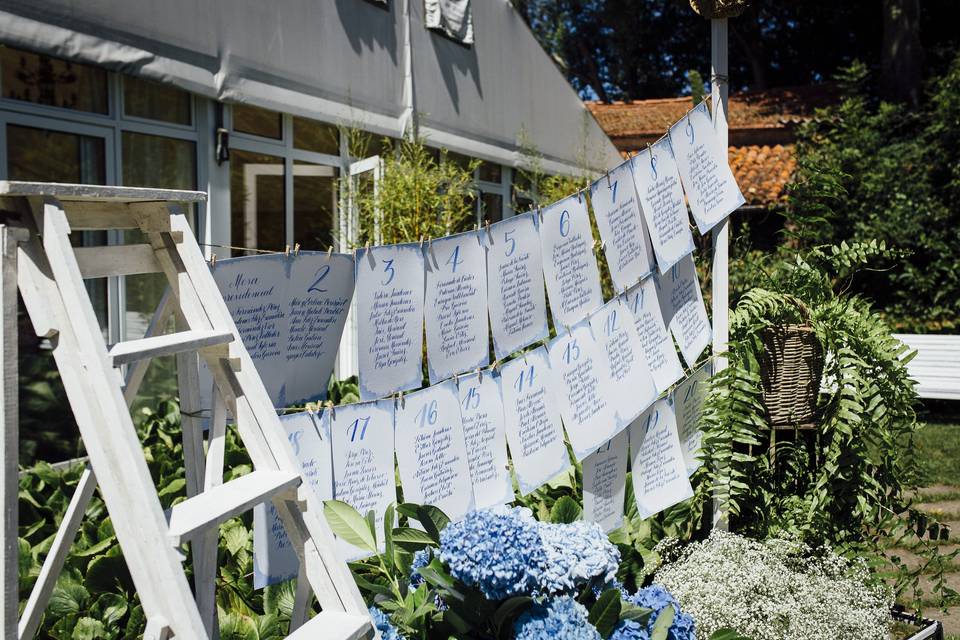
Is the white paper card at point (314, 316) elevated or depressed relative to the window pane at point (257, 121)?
depressed

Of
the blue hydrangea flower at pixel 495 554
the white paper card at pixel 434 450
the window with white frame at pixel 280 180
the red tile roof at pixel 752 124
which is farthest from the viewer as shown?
the red tile roof at pixel 752 124

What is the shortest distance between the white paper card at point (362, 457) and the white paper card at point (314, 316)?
0.45ft

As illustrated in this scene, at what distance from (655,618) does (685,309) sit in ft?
4.44

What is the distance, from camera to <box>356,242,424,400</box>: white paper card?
2.21 meters

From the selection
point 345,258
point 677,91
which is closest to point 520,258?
point 345,258

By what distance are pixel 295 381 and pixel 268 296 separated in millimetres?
238

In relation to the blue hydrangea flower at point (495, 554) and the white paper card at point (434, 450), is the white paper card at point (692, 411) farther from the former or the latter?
the blue hydrangea flower at point (495, 554)

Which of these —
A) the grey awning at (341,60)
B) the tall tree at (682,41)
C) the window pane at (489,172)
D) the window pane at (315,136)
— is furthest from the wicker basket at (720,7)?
the tall tree at (682,41)

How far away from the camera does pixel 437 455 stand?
2.36 metres

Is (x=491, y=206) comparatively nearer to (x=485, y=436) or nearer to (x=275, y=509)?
(x=485, y=436)

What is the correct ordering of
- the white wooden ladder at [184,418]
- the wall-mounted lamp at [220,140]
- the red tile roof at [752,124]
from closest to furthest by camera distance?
the white wooden ladder at [184,418] → the wall-mounted lamp at [220,140] → the red tile roof at [752,124]

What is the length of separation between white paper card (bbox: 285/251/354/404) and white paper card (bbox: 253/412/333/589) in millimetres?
146

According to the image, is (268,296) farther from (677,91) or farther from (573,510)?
(677,91)

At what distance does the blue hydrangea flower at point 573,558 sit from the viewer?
75.4 inches
